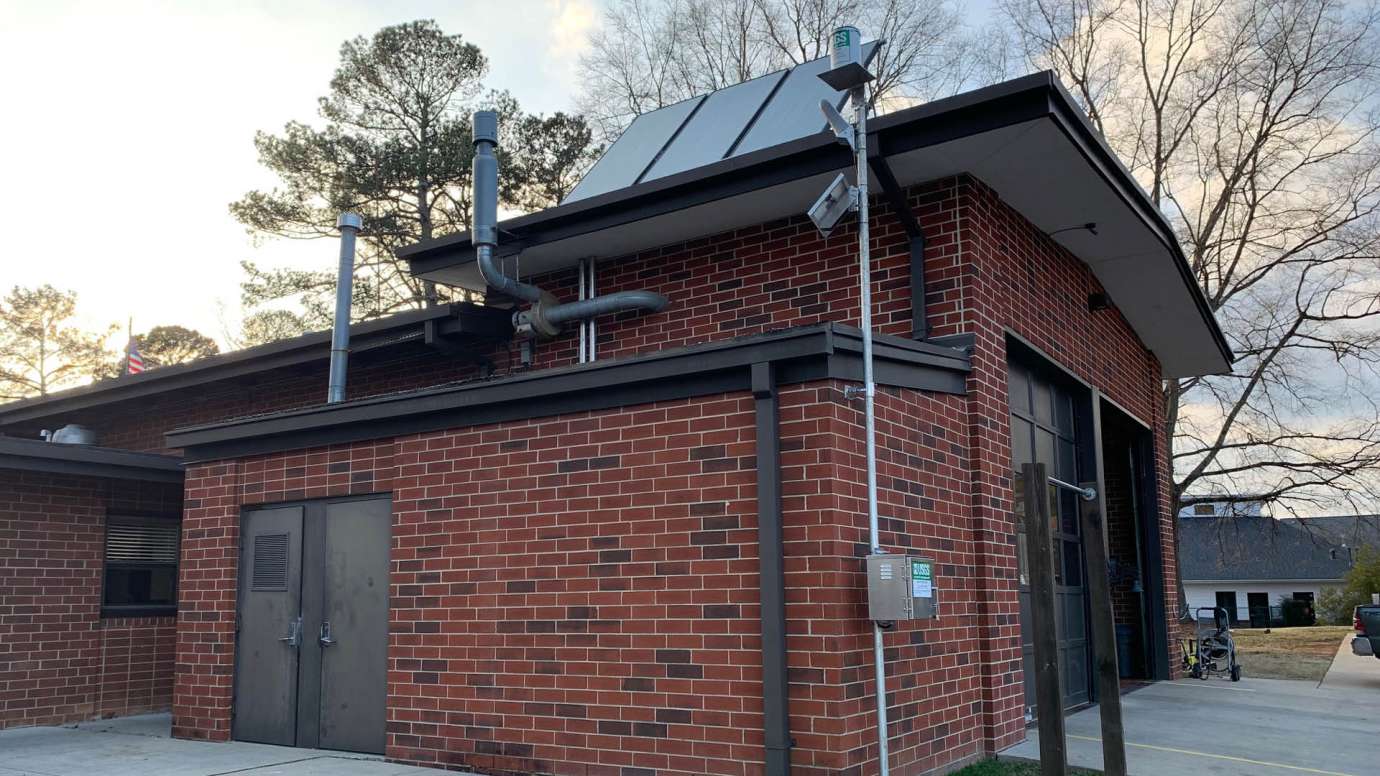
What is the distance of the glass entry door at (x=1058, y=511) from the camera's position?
929cm

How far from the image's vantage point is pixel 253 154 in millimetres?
24812

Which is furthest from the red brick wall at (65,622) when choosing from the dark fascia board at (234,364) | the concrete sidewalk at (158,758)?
the dark fascia board at (234,364)

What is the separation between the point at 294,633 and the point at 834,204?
567cm

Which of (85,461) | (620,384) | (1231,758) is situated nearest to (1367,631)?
(1231,758)

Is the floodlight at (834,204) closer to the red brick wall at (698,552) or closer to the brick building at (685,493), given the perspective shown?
the brick building at (685,493)

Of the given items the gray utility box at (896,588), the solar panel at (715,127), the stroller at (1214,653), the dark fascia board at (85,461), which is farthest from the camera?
the stroller at (1214,653)

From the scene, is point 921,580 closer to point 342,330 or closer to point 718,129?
point 718,129

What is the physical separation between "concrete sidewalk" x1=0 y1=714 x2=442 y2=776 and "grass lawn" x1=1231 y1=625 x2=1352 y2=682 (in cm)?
1306

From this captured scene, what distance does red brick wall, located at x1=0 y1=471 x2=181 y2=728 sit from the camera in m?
10.8

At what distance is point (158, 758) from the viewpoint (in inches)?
328

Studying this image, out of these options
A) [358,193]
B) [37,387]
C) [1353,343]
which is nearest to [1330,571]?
[1353,343]

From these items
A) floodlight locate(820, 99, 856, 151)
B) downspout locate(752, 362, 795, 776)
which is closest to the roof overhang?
floodlight locate(820, 99, 856, 151)

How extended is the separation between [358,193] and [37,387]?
2238 centimetres

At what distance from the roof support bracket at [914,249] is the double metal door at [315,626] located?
14.5 feet
